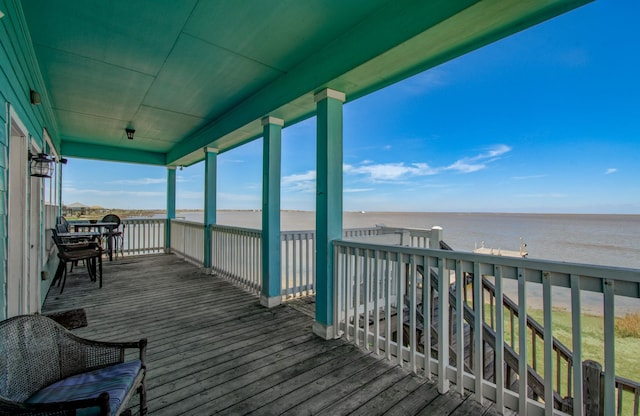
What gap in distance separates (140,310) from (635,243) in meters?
31.1

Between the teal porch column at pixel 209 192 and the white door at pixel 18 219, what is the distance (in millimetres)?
3054

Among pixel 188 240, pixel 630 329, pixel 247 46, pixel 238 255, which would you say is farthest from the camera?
pixel 630 329

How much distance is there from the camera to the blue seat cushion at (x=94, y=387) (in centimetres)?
122

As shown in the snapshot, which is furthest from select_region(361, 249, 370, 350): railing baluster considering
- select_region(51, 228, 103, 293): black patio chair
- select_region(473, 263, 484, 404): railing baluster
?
select_region(51, 228, 103, 293): black patio chair

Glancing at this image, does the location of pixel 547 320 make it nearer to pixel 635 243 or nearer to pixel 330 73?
pixel 330 73

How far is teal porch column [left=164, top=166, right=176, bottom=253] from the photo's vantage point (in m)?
7.81

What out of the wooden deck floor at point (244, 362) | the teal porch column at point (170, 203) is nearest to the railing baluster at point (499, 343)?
the wooden deck floor at point (244, 362)

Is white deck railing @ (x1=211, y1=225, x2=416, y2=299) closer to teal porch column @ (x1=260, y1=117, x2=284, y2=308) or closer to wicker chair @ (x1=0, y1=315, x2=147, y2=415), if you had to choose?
teal porch column @ (x1=260, y1=117, x2=284, y2=308)

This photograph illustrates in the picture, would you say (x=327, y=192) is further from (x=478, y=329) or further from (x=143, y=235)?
(x=143, y=235)

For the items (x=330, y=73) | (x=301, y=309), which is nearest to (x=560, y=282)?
(x=330, y=73)

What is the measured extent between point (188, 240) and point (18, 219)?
4455mm

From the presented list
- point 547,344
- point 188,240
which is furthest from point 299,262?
point 188,240

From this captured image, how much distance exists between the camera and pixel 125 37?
2.53m

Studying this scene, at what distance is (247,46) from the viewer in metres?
2.61
